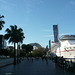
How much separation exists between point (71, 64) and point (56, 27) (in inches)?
670

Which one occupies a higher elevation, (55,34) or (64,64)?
(55,34)

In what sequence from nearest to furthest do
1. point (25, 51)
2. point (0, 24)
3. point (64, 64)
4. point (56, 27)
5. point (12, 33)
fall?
point (0, 24) < point (64, 64) < point (56, 27) < point (12, 33) < point (25, 51)

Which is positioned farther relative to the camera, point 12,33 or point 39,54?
point 39,54

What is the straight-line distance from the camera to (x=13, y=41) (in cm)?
3631

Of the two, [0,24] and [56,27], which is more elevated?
[56,27]

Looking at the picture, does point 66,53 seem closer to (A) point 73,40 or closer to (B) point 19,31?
(A) point 73,40

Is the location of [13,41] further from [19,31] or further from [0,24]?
[0,24]

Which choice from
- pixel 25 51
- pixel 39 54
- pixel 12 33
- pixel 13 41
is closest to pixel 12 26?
pixel 12 33

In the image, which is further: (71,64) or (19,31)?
(19,31)

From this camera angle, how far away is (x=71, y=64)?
53.3ft

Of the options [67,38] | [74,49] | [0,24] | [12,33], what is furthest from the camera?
[67,38]

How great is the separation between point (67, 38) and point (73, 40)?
2523 millimetres

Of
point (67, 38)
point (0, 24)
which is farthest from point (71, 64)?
point (67, 38)

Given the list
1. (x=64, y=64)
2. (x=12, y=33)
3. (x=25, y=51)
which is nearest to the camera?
(x=64, y=64)
